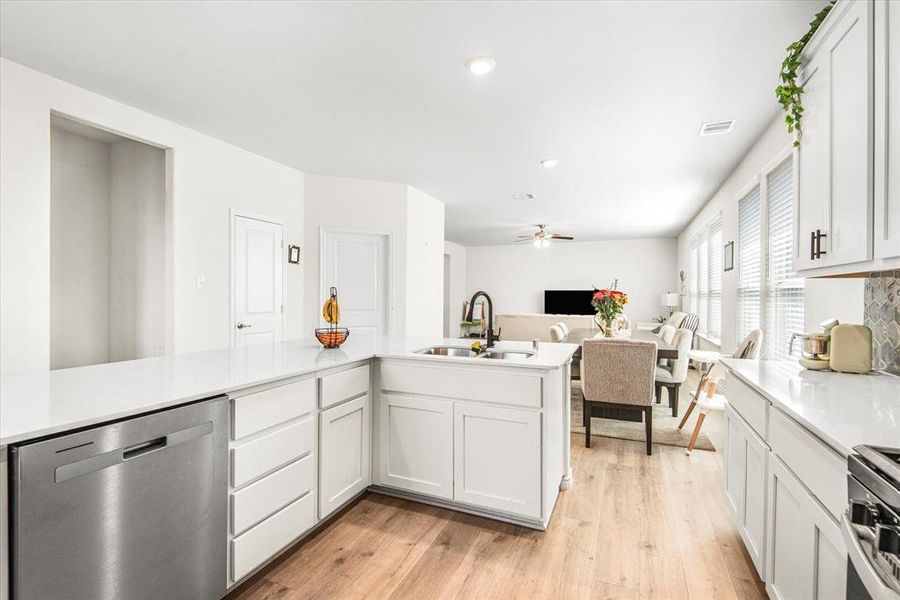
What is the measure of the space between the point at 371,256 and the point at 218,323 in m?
2.03

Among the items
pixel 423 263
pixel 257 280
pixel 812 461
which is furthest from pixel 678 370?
pixel 257 280

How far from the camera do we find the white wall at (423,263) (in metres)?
5.67

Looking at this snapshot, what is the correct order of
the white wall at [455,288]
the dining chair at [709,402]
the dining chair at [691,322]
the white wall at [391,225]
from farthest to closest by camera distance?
1. the white wall at [455,288]
2. the dining chair at [691,322]
3. the white wall at [391,225]
4. the dining chair at [709,402]

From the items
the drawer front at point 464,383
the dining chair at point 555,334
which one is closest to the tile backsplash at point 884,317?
the drawer front at point 464,383

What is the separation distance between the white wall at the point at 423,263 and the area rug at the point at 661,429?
7.93ft

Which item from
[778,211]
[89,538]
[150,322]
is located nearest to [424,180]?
[150,322]

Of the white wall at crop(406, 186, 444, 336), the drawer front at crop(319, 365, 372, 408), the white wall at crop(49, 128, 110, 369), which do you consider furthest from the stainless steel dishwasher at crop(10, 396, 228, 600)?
the white wall at crop(406, 186, 444, 336)

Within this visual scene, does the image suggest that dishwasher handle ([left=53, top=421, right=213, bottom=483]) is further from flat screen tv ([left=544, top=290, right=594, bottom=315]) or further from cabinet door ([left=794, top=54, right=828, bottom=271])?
flat screen tv ([left=544, top=290, right=594, bottom=315])

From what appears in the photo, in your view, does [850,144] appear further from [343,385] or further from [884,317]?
[343,385]

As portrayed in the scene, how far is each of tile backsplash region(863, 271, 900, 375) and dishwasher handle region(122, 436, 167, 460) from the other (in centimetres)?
280

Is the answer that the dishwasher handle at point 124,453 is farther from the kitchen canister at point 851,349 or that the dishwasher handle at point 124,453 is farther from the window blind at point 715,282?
the window blind at point 715,282

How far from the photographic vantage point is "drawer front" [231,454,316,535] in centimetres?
168

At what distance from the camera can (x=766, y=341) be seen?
3.79 meters

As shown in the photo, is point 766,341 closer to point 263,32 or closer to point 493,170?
point 493,170
